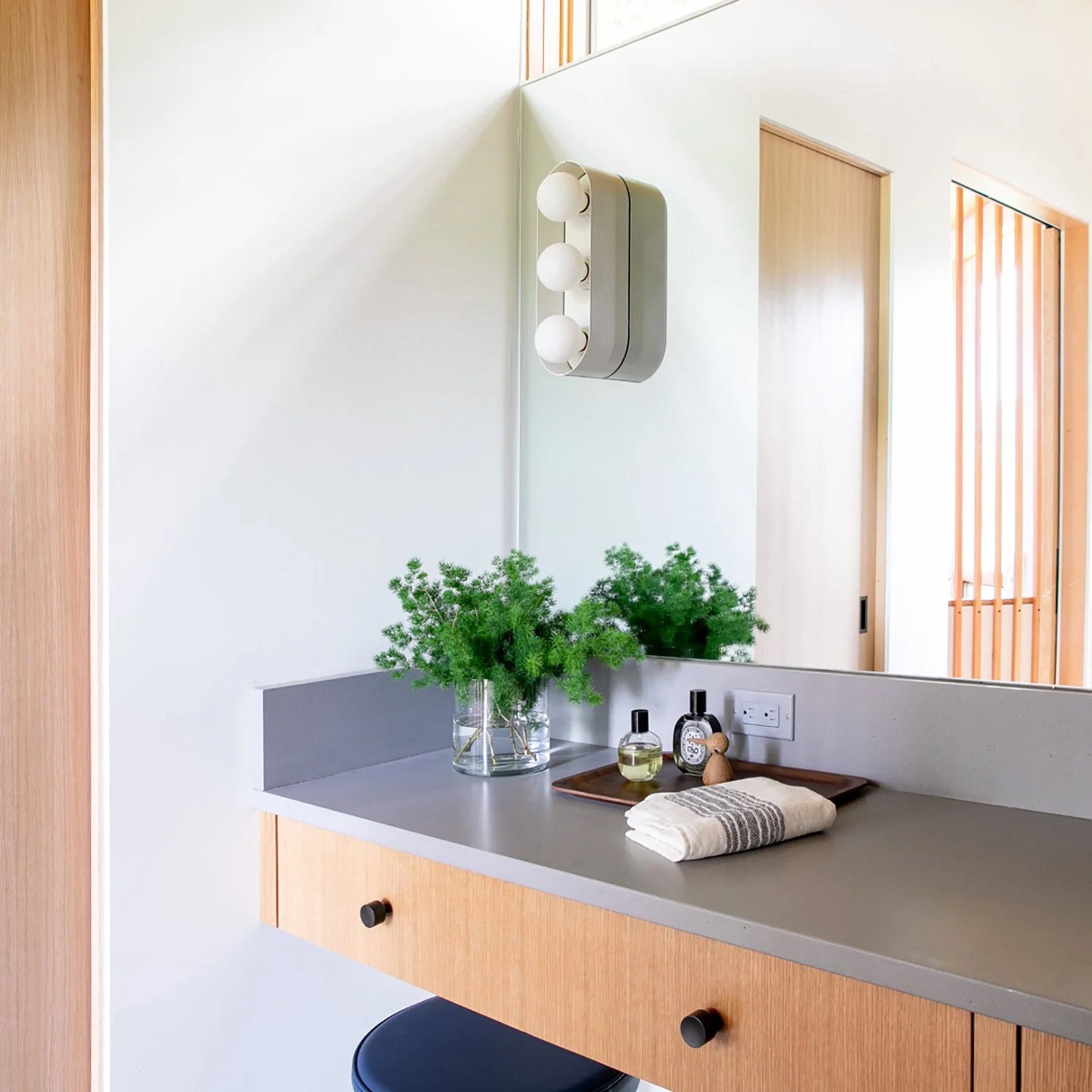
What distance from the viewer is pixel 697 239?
1700mm

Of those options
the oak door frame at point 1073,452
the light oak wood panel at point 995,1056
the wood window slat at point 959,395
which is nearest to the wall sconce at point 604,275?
the wood window slat at point 959,395

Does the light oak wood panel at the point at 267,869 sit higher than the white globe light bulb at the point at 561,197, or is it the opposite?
the white globe light bulb at the point at 561,197

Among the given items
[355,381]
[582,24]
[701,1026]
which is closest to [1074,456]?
[701,1026]

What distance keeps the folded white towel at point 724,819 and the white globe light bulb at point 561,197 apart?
3.05ft

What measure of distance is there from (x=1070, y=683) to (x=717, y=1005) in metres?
0.65

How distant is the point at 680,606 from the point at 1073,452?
64 centimetres

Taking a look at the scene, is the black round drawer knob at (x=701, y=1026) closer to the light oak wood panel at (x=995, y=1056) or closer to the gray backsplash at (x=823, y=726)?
the light oak wood panel at (x=995, y=1056)

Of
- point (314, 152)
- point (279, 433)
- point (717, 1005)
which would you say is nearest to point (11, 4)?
point (314, 152)

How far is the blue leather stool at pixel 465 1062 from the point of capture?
1282 mm

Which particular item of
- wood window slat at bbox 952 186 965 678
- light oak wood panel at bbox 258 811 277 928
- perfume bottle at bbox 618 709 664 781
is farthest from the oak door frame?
light oak wood panel at bbox 258 811 277 928

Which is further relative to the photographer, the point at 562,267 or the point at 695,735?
the point at 562,267

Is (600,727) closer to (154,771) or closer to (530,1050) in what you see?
(530,1050)

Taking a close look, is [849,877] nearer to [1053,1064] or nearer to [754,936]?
[754,936]

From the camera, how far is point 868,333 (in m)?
1.48
